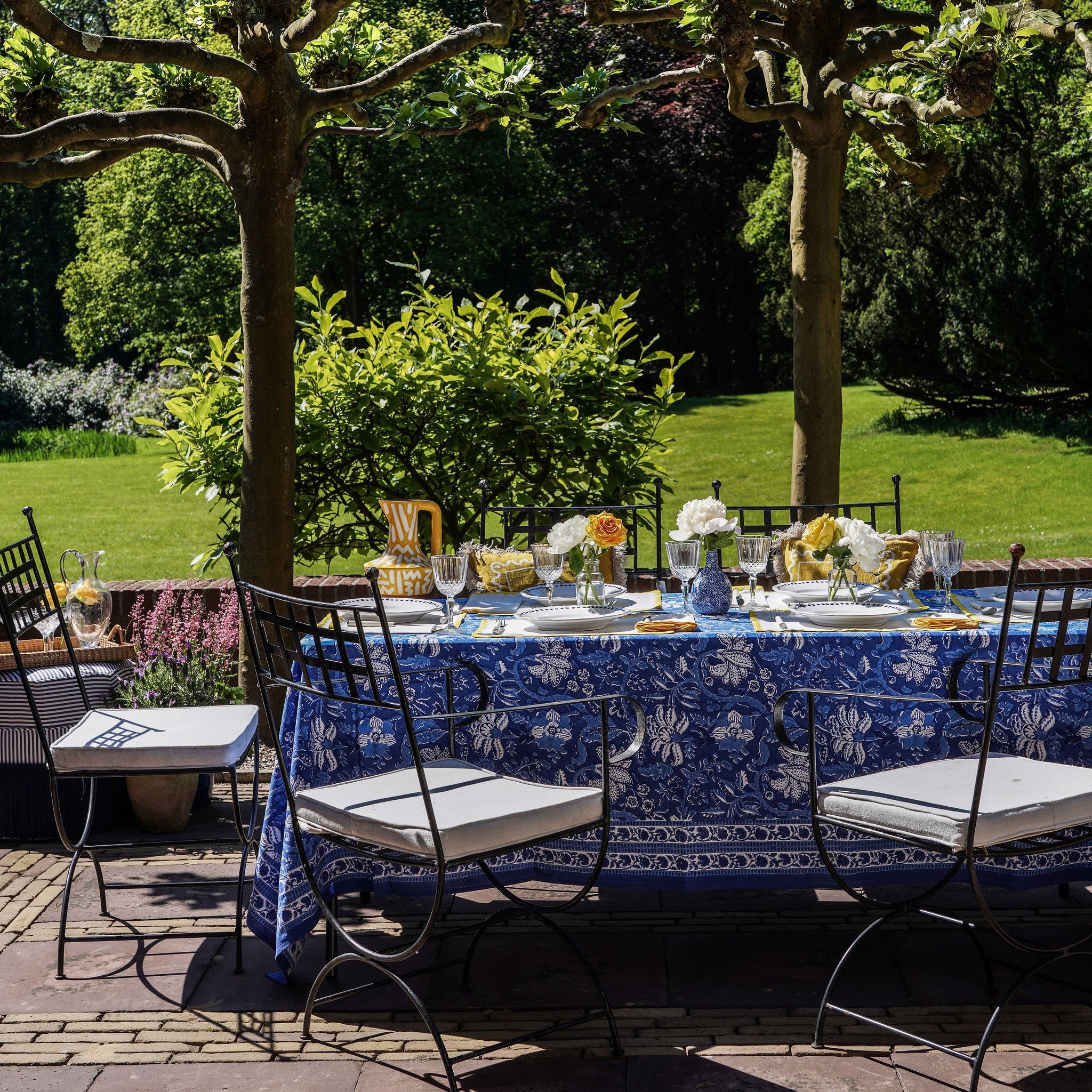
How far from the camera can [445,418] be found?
21.3 feet

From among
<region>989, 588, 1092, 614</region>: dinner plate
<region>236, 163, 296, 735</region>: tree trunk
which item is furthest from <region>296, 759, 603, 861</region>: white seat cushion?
<region>236, 163, 296, 735</region>: tree trunk

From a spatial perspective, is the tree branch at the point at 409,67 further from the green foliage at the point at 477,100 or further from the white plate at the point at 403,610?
the white plate at the point at 403,610

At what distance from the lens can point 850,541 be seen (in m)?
3.91

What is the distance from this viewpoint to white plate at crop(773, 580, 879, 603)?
4016 mm

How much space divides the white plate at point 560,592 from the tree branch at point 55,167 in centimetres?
244

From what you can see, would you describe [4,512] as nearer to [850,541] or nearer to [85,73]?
[85,73]

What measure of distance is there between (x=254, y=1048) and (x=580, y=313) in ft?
14.5

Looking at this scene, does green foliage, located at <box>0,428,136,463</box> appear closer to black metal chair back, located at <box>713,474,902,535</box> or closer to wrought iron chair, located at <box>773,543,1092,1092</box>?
black metal chair back, located at <box>713,474,902,535</box>

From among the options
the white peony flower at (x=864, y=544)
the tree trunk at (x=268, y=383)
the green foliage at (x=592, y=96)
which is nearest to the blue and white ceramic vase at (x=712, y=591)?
the white peony flower at (x=864, y=544)

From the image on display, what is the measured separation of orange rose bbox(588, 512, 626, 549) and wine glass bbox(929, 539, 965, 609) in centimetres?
100

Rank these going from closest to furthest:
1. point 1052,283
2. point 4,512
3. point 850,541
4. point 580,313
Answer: point 850,541, point 580,313, point 1052,283, point 4,512

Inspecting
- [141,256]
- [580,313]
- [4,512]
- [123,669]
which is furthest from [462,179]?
[123,669]

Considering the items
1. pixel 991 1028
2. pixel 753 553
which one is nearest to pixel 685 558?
pixel 753 553

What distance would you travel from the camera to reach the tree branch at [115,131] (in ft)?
15.5
